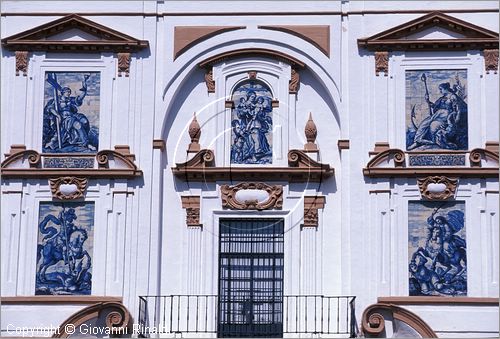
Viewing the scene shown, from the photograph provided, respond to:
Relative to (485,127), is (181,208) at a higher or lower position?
lower

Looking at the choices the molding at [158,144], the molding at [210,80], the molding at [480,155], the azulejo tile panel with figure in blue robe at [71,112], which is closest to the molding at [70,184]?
the azulejo tile panel with figure in blue robe at [71,112]

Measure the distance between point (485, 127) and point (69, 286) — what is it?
872cm

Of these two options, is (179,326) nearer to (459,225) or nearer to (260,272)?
(260,272)

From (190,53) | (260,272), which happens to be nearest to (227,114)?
(190,53)

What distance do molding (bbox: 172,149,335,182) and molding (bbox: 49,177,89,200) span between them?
71.8 inches

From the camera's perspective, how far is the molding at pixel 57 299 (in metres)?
26.8

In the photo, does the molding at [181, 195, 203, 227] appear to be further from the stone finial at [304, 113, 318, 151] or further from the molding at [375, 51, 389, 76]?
the molding at [375, 51, 389, 76]

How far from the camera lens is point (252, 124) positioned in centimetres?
2797

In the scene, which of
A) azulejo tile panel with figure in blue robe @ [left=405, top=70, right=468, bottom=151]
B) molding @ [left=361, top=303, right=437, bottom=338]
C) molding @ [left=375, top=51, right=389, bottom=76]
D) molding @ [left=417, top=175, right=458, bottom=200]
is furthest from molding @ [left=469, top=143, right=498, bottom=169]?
molding @ [left=361, top=303, right=437, bottom=338]

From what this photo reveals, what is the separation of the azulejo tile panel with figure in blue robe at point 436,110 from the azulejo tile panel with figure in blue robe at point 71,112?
6277mm

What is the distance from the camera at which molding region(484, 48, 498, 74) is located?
2767cm

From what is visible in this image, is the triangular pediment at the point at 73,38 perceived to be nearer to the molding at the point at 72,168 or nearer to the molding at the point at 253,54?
the molding at the point at 253,54

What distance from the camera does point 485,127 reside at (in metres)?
27.4

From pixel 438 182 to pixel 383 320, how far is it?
2.94 metres
